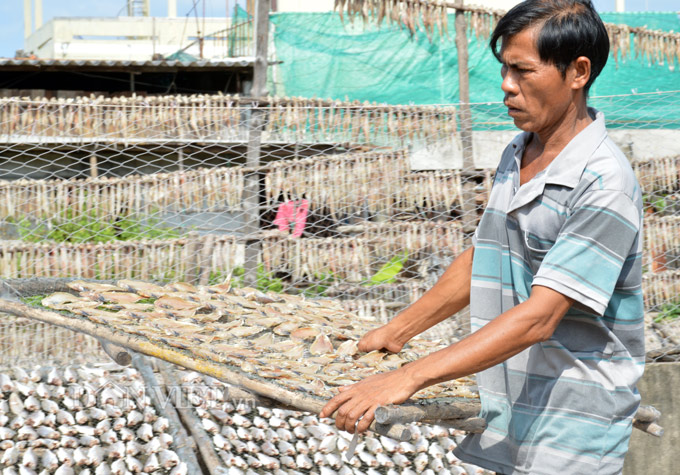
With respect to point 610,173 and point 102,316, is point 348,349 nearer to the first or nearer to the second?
point 102,316

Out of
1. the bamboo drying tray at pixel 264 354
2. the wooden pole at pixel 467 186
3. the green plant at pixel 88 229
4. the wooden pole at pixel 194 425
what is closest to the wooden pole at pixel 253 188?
the green plant at pixel 88 229

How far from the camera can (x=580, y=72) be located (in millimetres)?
1471

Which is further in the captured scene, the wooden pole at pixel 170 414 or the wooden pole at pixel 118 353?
the wooden pole at pixel 170 414

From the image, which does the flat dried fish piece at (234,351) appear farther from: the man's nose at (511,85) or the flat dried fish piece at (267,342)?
the man's nose at (511,85)

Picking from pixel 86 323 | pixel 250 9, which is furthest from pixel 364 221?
pixel 250 9

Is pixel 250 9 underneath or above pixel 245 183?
above

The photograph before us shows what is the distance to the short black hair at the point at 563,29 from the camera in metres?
1.43

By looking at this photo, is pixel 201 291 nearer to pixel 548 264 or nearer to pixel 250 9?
pixel 548 264

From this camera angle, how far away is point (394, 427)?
1447 millimetres

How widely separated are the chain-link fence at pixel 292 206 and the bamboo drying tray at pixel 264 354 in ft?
5.98

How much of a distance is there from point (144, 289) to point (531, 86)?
1.68 m

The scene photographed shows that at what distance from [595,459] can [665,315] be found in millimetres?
3546

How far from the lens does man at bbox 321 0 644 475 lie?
139 cm

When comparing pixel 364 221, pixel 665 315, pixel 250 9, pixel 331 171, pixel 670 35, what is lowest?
pixel 665 315
